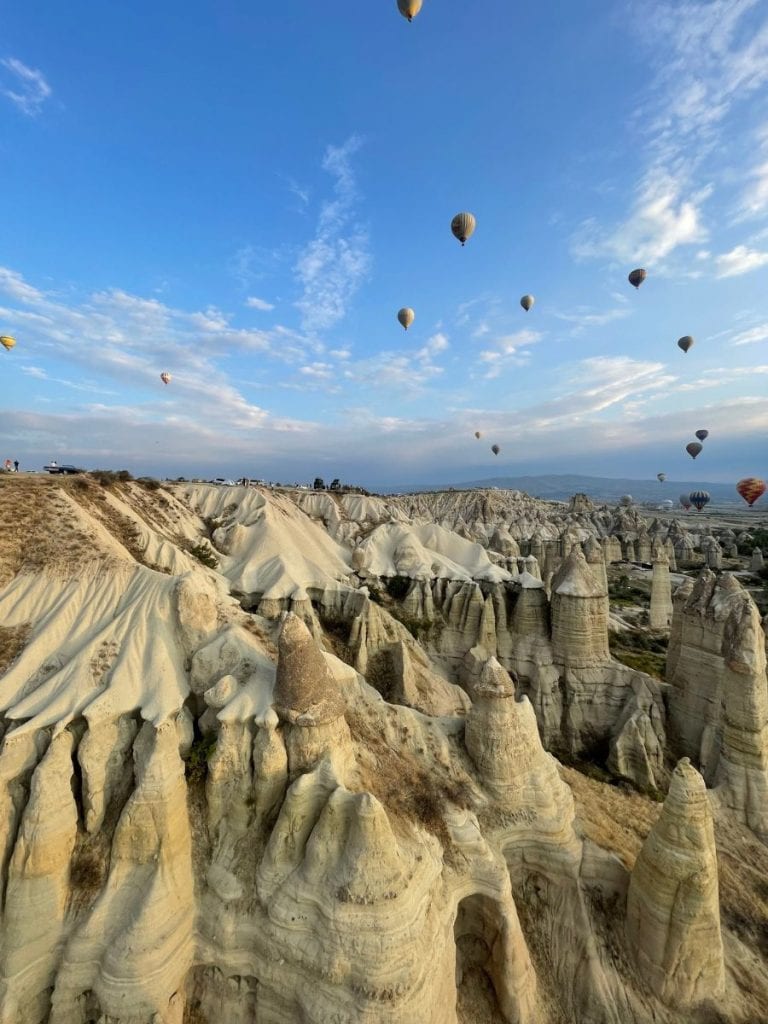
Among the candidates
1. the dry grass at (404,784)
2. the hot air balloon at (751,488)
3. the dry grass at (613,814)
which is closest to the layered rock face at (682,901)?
the dry grass at (613,814)

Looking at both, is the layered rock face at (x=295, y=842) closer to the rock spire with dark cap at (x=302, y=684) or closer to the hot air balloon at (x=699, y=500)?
the rock spire with dark cap at (x=302, y=684)

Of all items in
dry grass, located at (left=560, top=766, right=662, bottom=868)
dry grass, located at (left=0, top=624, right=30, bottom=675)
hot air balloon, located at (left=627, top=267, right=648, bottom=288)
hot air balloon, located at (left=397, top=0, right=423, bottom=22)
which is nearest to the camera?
dry grass, located at (left=560, top=766, right=662, bottom=868)

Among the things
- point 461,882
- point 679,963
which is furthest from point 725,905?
point 461,882

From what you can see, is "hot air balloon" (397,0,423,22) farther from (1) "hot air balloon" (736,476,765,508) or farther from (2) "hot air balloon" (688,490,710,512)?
(2) "hot air balloon" (688,490,710,512)

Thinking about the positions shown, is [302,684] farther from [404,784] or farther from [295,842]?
[404,784]

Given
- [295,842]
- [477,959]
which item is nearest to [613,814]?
[477,959]

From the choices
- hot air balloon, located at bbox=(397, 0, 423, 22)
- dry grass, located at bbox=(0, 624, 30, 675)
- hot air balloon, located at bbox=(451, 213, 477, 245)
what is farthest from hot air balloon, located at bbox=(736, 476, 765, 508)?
dry grass, located at bbox=(0, 624, 30, 675)
